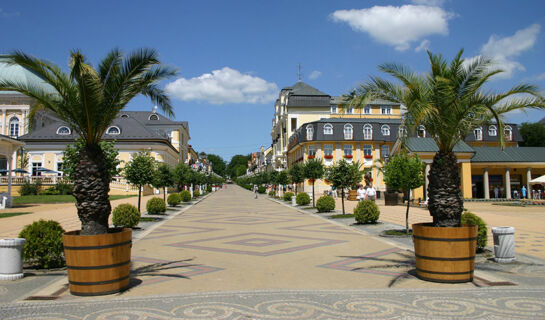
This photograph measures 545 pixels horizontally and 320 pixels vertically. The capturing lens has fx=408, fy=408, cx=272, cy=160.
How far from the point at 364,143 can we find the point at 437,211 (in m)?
45.9

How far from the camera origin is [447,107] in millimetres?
7371

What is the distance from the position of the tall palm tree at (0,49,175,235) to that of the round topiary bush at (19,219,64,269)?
209 cm

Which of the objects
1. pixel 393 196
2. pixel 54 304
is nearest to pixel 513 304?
pixel 54 304

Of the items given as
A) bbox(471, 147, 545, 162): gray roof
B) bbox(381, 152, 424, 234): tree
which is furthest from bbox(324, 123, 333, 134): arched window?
bbox(381, 152, 424, 234): tree

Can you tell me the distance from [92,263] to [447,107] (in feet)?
21.1

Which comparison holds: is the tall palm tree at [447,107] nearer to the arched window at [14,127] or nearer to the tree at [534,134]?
the arched window at [14,127]

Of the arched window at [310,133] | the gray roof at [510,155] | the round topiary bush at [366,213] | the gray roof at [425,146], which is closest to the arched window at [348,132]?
the arched window at [310,133]

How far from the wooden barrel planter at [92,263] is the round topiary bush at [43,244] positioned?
2.39 metres

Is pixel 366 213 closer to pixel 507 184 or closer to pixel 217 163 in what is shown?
pixel 507 184

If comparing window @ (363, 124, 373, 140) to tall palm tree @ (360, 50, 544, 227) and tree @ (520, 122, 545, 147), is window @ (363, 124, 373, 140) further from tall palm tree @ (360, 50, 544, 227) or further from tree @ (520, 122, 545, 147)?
tall palm tree @ (360, 50, 544, 227)

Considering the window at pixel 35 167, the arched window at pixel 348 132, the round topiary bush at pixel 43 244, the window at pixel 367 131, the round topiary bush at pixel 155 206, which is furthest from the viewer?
the window at pixel 367 131

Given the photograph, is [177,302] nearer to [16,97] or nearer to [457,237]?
[457,237]

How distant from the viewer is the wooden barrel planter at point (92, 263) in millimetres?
5922

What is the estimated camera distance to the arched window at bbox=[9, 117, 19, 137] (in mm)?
56406
